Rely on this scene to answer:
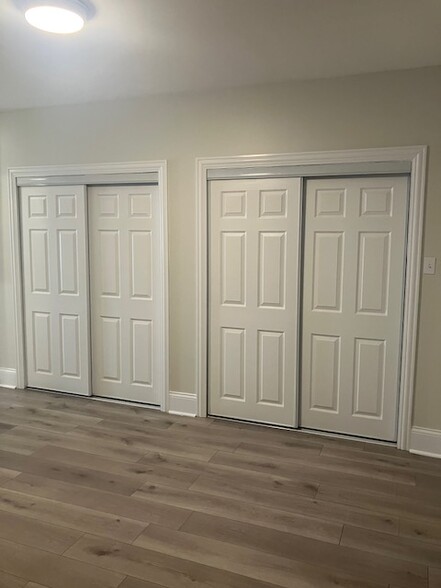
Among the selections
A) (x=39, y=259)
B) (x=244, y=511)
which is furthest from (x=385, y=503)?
(x=39, y=259)

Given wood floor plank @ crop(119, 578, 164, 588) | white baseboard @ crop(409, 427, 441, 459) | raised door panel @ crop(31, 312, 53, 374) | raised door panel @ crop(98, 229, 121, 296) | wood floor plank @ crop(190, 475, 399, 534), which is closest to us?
wood floor plank @ crop(119, 578, 164, 588)

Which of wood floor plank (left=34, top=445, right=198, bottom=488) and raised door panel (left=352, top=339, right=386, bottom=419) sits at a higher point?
raised door panel (left=352, top=339, right=386, bottom=419)

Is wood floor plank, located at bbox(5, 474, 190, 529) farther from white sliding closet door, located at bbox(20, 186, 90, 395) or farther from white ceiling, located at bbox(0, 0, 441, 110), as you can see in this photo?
white ceiling, located at bbox(0, 0, 441, 110)

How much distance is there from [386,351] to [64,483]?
2.26m

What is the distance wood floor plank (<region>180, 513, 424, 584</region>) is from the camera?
2148mm

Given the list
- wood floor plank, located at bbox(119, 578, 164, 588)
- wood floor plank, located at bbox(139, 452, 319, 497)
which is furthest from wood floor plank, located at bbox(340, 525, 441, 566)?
wood floor plank, located at bbox(119, 578, 164, 588)

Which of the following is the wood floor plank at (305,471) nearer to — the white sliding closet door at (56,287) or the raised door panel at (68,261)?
the white sliding closet door at (56,287)

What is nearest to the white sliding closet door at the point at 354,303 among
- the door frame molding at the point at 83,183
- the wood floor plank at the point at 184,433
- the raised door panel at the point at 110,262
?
the wood floor plank at the point at 184,433

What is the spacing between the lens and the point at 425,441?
10.7 ft

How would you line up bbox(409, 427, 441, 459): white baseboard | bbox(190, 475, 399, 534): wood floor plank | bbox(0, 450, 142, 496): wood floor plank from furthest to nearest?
bbox(409, 427, 441, 459): white baseboard < bbox(0, 450, 142, 496): wood floor plank < bbox(190, 475, 399, 534): wood floor plank

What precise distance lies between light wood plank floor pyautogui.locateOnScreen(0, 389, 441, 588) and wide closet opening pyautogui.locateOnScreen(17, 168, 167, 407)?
0.54 meters

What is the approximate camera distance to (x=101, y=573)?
211 cm

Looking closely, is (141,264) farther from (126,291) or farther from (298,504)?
(298,504)

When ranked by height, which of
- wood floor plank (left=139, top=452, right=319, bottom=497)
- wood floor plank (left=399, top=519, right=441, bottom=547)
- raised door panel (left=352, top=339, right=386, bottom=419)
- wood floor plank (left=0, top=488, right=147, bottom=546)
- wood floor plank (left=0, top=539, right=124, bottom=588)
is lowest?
wood floor plank (left=0, top=539, right=124, bottom=588)
